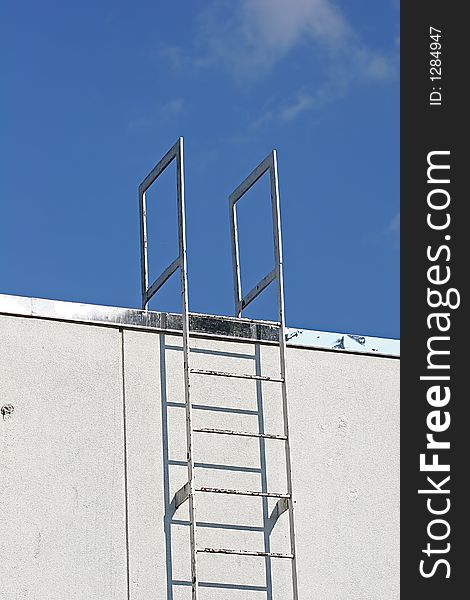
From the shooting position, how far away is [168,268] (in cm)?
944

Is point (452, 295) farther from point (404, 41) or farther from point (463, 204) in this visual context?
point (404, 41)

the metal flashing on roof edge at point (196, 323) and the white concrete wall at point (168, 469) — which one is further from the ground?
the metal flashing on roof edge at point (196, 323)

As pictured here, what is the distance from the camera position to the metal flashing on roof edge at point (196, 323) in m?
8.77

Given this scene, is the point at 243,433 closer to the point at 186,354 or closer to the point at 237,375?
the point at 237,375

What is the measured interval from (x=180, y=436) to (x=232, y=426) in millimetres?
401

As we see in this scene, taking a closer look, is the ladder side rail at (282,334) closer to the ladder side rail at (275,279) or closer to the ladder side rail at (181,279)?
the ladder side rail at (275,279)

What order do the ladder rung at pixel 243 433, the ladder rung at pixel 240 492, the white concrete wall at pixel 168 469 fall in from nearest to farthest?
the white concrete wall at pixel 168 469, the ladder rung at pixel 240 492, the ladder rung at pixel 243 433

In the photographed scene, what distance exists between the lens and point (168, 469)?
887 centimetres

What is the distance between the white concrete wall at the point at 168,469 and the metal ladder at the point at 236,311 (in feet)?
0.43

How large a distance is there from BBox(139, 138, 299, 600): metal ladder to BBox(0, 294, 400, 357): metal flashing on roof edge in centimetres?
17

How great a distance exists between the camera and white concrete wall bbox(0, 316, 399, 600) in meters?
8.41

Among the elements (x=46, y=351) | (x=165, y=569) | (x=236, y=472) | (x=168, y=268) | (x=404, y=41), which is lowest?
(x=165, y=569)

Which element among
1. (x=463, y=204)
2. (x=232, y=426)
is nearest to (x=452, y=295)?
(x=463, y=204)

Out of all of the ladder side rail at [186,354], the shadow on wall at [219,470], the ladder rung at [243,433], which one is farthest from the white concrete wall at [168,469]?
the ladder side rail at [186,354]
